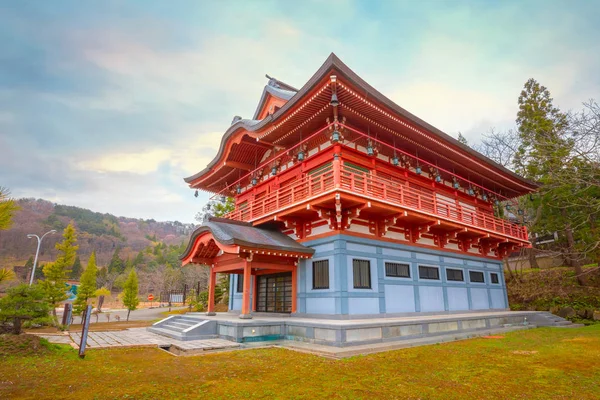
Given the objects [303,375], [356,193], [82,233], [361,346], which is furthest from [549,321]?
[82,233]

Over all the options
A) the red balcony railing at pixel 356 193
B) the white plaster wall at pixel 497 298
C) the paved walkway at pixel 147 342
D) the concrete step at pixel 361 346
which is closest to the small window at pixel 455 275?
the red balcony railing at pixel 356 193

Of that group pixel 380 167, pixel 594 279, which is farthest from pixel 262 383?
pixel 594 279

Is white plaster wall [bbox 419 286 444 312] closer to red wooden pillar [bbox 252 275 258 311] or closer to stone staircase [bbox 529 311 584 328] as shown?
stone staircase [bbox 529 311 584 328]

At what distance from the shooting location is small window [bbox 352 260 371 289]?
12211mm

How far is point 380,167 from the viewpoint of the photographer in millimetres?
14438

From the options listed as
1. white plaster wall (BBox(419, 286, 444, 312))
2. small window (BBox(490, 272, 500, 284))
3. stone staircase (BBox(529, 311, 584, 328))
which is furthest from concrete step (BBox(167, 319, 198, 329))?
stone staircase (BBox(529, 311, 584, 328))

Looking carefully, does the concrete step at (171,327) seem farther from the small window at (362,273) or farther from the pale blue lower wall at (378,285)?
the small window at (362,273)

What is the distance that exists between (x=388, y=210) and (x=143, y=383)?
29.8ft

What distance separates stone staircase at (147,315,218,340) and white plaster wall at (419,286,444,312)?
27.9ft

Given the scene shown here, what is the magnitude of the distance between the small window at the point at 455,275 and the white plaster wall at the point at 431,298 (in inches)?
45.5

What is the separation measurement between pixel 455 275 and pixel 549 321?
222 inches

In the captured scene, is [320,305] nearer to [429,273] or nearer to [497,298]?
[429,273]

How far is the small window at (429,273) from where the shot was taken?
1468 cm

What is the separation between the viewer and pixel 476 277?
18.0 meters
